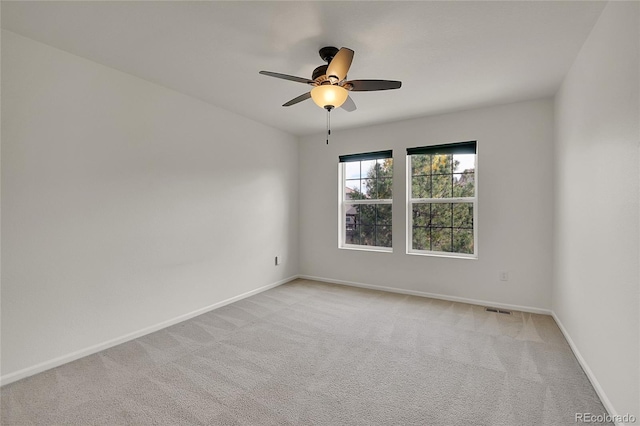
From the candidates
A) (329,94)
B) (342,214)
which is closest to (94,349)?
(329,94)

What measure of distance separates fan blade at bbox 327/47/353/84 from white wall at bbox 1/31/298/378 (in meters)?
1.99

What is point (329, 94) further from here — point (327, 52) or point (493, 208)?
point (493, 208)

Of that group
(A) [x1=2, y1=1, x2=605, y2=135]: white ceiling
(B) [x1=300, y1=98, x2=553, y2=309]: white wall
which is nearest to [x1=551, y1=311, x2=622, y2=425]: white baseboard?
(B) [x1=300, y1=98, x2=553, y2=309]: white wall

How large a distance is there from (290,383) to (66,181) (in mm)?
2374

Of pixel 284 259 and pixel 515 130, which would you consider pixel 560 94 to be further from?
pixel 284 259

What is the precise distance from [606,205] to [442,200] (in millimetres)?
2148

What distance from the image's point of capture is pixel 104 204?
2594mm

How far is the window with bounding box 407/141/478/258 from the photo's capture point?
389 cm

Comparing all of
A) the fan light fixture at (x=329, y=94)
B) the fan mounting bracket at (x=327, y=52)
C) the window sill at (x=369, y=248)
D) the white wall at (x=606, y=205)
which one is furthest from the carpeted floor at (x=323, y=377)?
the fan mounting bracket at (x=327, y=52)

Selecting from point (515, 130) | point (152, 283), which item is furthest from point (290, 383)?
point (515, 130)

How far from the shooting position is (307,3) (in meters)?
1.80

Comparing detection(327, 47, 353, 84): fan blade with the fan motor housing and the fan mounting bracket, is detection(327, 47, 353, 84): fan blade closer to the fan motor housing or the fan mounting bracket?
the fan motor housing
